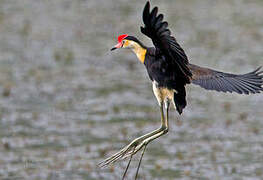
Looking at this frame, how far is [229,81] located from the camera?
516cm

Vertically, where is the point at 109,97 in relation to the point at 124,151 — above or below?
above

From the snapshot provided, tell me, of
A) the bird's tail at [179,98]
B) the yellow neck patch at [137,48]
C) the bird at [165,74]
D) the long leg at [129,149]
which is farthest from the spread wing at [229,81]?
the yellow neck patch at [137,48]

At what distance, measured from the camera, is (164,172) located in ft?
25.9

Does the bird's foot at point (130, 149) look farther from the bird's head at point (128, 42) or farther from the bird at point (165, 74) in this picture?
the bird's head at point (128, 42)

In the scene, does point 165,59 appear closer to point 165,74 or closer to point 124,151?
point 165,74

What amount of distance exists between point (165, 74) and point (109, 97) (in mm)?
5743

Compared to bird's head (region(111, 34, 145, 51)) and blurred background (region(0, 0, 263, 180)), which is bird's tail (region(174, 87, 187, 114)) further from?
blurred background (region(0, 0, 263, 180))

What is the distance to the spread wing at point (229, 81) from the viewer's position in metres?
4.97

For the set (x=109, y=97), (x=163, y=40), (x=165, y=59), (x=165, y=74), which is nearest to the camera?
(x=163, y=40)

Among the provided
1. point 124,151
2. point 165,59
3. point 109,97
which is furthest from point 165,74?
point 109,97

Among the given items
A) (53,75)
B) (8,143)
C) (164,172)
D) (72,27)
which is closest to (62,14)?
(72,27)

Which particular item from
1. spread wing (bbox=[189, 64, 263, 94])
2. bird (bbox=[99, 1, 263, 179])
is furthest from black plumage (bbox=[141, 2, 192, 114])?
spread wing (bbox=[189, 64, 263, 94])

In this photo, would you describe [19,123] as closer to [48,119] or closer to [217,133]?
[48,119]

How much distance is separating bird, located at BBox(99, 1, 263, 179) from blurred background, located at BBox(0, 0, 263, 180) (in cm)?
280
